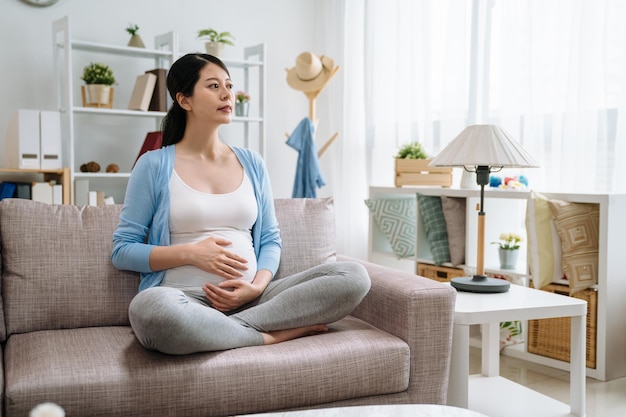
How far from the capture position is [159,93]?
4.20 metres

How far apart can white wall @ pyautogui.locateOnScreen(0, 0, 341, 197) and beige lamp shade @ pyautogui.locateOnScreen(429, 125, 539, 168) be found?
273 centimetres

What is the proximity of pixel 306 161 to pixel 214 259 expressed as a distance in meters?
2.41

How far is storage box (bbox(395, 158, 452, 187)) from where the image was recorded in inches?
148

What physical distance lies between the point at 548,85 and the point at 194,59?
6.34 ft

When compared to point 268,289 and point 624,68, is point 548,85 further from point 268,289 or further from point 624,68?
point 268,289

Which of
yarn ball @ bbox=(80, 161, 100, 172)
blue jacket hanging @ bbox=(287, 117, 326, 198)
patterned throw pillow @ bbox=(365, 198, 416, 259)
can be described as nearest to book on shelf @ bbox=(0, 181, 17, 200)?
yarn ball @ bbox=(80, 161, 100, 172)

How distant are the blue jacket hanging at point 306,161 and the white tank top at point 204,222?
7.20 ft

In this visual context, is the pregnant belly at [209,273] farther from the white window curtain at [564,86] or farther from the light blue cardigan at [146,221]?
the white window curtain at [564,86]

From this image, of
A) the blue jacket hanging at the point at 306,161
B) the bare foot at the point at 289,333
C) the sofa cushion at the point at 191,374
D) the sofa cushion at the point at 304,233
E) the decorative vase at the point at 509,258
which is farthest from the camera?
the blue jacket hanging at the point at 306,161

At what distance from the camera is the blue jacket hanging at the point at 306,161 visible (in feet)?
14.2

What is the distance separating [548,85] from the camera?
11.1 ft

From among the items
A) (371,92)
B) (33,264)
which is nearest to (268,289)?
(33,264)

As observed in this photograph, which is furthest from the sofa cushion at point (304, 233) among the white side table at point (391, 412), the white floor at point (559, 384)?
the white floor at point (559, 384)

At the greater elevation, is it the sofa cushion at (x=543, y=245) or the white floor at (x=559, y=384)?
the sofa cushion at (x=543, y=245)
